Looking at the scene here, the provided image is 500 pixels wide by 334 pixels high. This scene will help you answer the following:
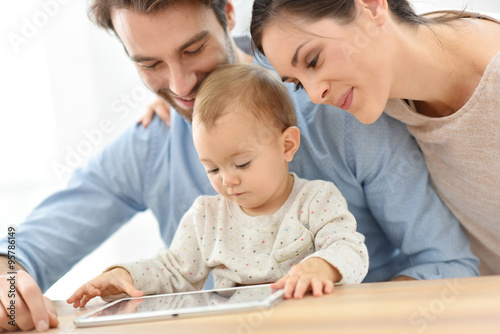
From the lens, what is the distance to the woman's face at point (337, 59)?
1067 mm

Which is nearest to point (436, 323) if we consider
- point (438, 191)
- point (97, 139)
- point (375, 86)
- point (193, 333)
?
point (193, 333)

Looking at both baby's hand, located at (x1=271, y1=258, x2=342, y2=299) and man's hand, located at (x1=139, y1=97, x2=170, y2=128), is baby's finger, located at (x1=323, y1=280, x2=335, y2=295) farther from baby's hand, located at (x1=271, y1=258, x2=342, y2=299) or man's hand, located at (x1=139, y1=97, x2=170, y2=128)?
man's hand, located at (x1=139, y1=97, x2=170, y2=128)

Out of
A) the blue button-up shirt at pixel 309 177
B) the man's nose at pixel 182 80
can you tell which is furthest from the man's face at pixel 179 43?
the blue button-up shirt at pixel 309 177

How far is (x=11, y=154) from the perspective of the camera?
2.38 meters

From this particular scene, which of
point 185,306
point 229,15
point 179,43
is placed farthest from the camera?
point 229,15

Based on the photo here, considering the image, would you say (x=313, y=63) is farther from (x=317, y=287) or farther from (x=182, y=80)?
(x=317, y=287)

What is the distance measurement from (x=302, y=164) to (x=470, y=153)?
0.38m

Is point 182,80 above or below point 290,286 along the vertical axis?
above

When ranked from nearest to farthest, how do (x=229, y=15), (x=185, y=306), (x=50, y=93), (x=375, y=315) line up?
(x=375, y=315) → (x=185, y=306) → (x=229, y=15) → (x=50, y=93)

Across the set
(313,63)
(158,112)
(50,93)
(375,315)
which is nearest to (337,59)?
(313,63)

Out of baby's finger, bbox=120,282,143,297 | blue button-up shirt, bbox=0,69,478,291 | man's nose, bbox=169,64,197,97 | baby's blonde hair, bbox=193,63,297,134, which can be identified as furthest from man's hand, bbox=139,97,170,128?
baby's finger, bbox=120,282,143,297

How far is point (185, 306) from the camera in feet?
2.65

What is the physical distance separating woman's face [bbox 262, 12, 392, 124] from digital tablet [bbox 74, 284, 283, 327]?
0.46 meters

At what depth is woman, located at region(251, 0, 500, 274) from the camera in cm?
107
